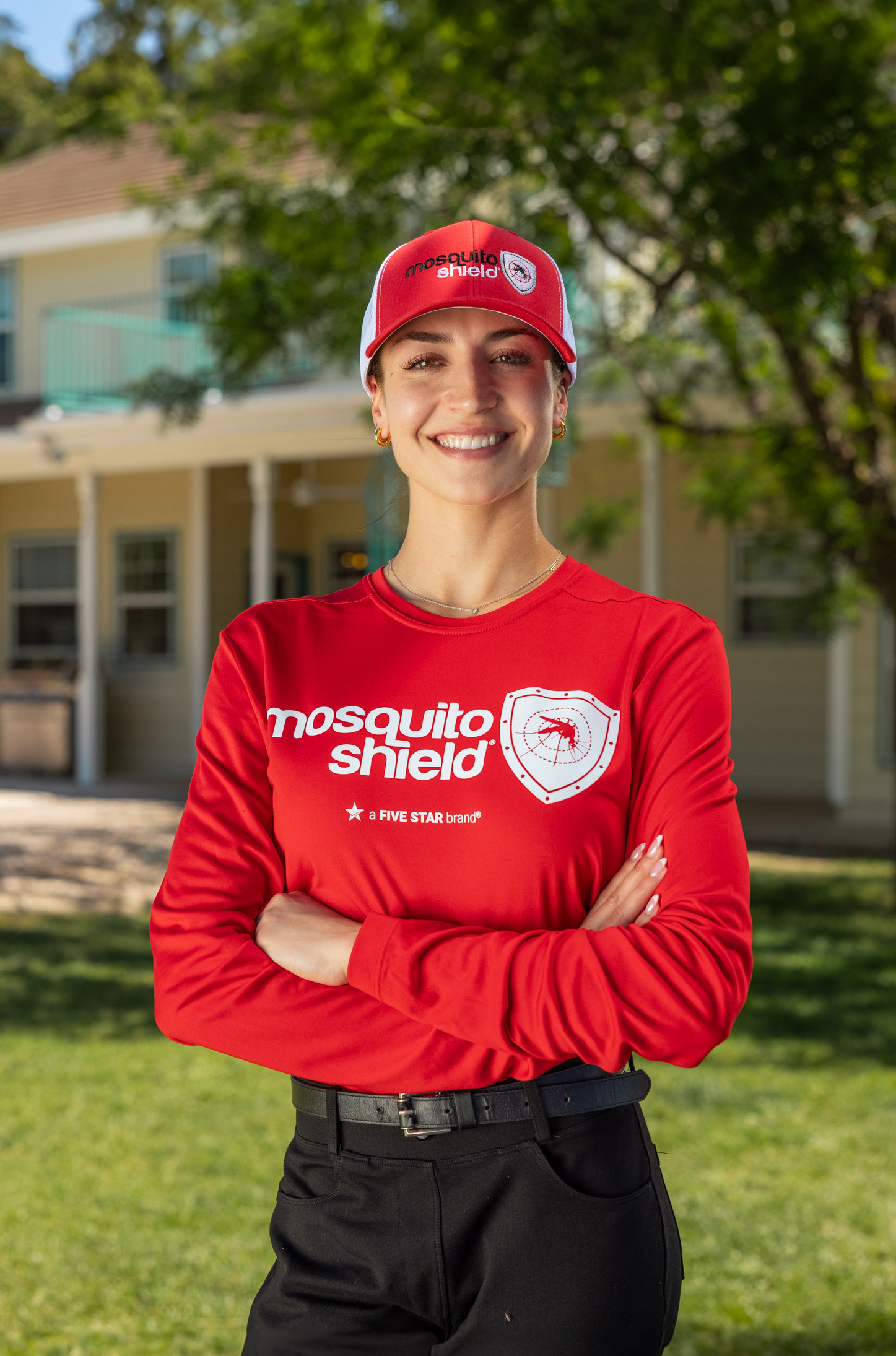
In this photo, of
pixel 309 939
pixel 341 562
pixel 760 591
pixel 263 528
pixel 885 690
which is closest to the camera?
pixel 309 939

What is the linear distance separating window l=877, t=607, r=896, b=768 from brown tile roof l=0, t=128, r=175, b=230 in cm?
1009

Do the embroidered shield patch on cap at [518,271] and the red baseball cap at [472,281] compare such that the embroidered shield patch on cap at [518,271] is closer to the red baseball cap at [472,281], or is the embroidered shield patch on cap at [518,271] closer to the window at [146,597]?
the red baseball cap at [472,281]

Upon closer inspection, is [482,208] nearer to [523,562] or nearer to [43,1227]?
[43,1227]

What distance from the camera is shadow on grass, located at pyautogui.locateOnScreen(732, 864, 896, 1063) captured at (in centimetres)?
640

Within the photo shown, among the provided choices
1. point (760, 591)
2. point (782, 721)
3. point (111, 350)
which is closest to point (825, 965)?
point (782, 721)

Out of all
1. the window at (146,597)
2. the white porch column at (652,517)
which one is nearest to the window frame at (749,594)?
the white porch column at (652,517)

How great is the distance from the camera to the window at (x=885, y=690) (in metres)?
12.7

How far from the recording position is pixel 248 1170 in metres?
4.93

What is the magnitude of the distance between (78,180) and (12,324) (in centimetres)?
250

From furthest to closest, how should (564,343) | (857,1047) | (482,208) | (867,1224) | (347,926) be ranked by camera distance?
1. (482,208)
2. (857,1047)
3. (867,1224)
4. (564,343)
5. (347,926)

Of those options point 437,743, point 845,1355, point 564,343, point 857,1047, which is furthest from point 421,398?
point 857,1047

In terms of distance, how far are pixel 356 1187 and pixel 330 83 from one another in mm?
7565

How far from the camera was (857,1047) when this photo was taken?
6.17 meters

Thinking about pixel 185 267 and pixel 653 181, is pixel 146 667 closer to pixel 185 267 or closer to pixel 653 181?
pixel 185 267
